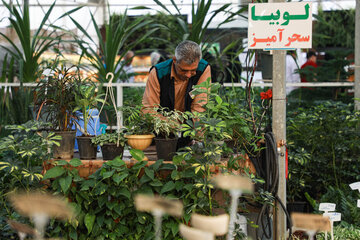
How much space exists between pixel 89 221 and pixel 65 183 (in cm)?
23

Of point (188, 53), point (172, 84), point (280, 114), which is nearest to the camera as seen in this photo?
point (280, 114)

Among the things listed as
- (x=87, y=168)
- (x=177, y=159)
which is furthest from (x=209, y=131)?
(x=87, y=168)

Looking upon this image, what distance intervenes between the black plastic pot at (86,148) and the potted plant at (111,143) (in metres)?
0.03

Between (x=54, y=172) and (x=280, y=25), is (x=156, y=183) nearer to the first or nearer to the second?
(x=54, y=172)

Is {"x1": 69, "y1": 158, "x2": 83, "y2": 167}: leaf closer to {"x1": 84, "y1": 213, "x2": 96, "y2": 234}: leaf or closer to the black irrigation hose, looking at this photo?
{"x1": 84, "y1": 213, "x2": 96, "y2": 234}: leaf

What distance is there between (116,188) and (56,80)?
0.68 m

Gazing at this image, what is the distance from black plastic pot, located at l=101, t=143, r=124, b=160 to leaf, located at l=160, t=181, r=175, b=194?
12.6 inches

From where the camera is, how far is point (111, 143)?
8.04 feet

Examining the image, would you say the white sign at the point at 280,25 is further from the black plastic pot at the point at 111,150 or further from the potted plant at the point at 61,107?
the potted plant at the point at 61,107

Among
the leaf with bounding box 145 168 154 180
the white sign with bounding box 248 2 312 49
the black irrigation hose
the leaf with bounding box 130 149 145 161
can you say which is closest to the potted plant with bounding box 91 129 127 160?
the leaf with bounding box 130 149 145 161

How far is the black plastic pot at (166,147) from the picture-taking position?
7.95 ft

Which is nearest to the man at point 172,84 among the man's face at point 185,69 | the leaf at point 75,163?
the man's face at point 185,69

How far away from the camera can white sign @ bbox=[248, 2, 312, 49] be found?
2.50 meters

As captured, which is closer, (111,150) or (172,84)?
(111,150)
